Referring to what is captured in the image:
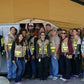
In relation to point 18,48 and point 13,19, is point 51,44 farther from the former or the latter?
point 13,19

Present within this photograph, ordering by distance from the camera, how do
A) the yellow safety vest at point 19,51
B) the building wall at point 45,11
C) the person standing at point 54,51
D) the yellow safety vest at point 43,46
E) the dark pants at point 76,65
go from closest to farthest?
the yellow safety vest at point 19,51
the yellow safety vest at point 43,46
the person standing at point 54,51
the dark pants at point 76,65
the building wall at point 45,11

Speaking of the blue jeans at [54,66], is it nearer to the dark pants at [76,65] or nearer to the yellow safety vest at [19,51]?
the dark pants at [76,65]

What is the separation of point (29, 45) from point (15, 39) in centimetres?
49

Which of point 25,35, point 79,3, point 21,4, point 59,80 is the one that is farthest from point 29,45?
point 79,3

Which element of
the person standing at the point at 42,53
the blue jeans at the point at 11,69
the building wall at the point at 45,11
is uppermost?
the building wall at the point at 45,11

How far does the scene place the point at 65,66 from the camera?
4.09 metres

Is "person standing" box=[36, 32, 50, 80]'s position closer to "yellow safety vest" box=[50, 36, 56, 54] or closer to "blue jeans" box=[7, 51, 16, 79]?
"yellow safety vest" box=[50, 36, 56, 54]

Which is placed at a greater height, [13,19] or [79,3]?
[79,3]

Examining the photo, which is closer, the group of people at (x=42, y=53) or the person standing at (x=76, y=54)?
the group of people at (x=42, y=53)

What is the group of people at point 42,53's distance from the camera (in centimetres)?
379

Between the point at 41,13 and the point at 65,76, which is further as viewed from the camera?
the point at 41,13

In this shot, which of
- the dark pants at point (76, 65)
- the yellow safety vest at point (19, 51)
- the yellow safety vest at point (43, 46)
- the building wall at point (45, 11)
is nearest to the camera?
the yellow safety vest at point (19, 51)

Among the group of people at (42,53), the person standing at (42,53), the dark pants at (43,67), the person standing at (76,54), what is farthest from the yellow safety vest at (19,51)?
the person standing at (76,54)

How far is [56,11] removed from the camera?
16.7 feet
